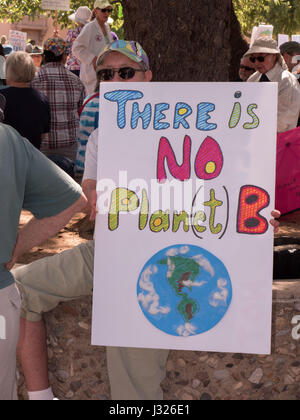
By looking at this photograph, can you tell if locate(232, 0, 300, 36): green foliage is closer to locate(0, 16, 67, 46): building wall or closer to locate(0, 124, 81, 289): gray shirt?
locate(0, 16, 67, 46): building wall

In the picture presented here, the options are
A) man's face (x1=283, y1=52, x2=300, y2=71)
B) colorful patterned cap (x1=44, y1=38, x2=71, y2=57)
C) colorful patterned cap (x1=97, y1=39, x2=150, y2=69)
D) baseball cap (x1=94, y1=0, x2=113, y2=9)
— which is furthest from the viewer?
man's face (x1=283, y1=52, x2=300, y2=71)

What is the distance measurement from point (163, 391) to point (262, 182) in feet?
3.63

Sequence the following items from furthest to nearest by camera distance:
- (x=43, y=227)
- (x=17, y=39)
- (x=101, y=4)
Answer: (x=17, y=39), (x=101, y=4), (x=43, y=227)

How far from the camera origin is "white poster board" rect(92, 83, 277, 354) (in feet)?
8.49

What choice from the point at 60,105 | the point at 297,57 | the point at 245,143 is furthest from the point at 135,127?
the point at 297,57

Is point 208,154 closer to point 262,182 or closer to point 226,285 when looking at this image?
point 262,182

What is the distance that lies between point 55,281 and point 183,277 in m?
0.61

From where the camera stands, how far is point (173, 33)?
5.46 m

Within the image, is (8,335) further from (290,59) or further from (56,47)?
(290,59)

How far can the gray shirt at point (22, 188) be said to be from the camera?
206 centimetres

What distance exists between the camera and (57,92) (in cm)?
662

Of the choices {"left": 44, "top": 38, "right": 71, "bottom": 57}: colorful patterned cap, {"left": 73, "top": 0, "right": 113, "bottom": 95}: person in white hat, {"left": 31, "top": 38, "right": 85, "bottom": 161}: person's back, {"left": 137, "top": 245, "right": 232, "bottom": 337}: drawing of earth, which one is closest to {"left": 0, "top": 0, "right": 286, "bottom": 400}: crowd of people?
{"left": 137, "top": 245, "right": 232, "bottom": 337}: drawing of earth

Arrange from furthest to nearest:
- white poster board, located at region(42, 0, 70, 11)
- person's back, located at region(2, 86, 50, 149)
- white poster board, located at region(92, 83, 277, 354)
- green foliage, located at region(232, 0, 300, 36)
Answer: green foliage, located at region(232, 0, 300, 36)
white poster board, located at region(42, 0, 70, 11)
person's back, located at region(2, 86, 50, 149)
white poster board, located at region(92, 83, 277, 354)

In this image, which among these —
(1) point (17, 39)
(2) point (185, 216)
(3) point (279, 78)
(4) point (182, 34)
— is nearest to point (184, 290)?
(2) point (185, 216)
